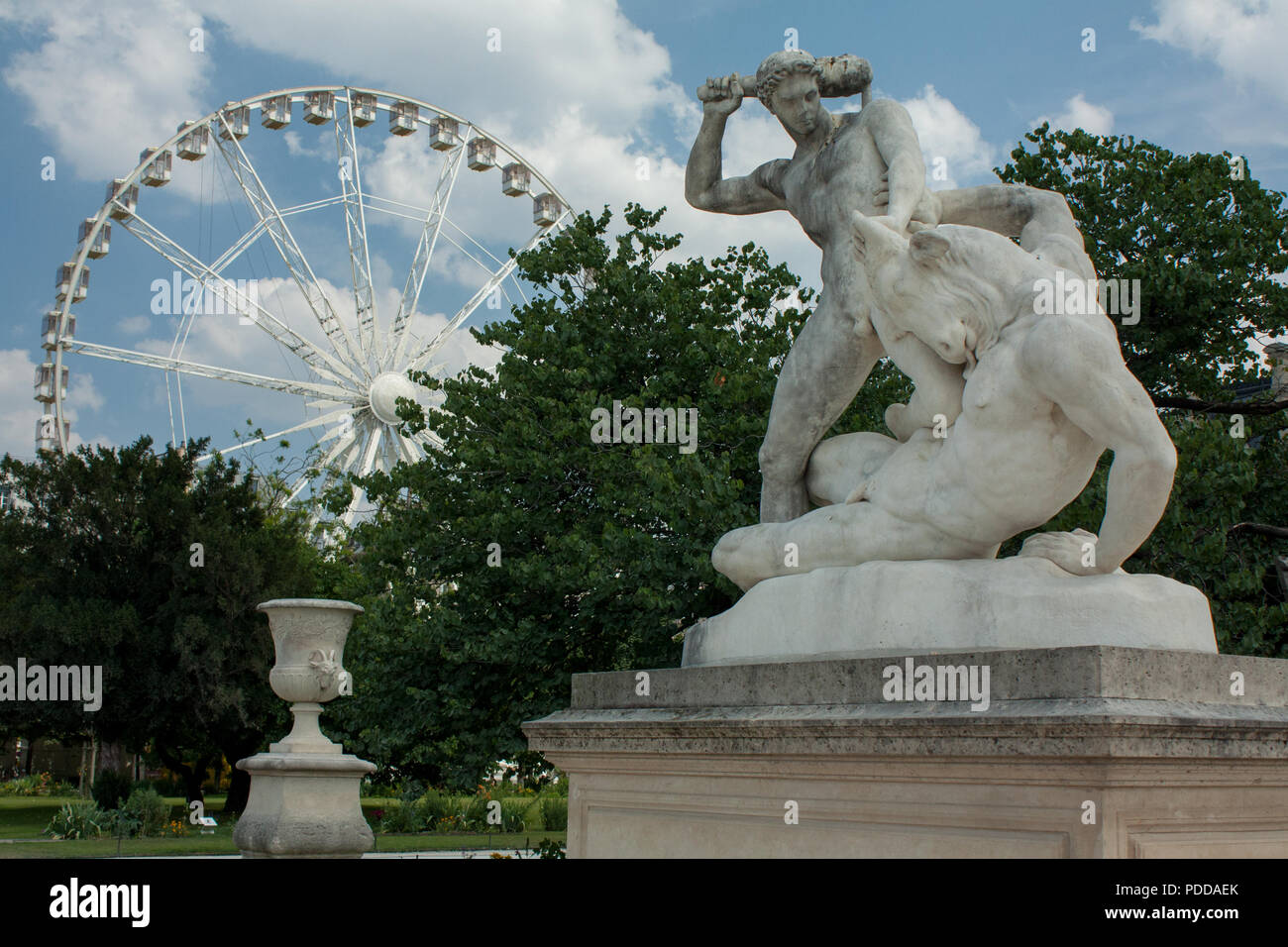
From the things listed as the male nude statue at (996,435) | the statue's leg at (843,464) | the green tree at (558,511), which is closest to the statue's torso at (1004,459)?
the male nude statue at (996,435)

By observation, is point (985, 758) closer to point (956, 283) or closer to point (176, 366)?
point (956, 283)

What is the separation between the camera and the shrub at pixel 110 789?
75.2 ft

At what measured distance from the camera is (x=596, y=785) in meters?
4.96

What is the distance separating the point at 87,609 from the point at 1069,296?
23.6m

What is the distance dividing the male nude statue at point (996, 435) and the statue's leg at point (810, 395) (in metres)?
0.48

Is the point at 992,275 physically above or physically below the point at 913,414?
above

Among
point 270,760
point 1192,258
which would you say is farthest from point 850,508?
point 1192,258

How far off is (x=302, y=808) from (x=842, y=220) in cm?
908

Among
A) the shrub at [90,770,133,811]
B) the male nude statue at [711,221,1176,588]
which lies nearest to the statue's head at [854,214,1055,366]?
the male nude statue at [711,221,1176,588]

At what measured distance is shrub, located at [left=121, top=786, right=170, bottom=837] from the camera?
2133 centimetres

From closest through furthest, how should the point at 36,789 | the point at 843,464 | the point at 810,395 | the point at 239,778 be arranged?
the point at 843,464 < the point at 810,395 < the point at 239,778 < the point at 36,789

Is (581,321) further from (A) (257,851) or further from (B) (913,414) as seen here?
(B) (913,414)

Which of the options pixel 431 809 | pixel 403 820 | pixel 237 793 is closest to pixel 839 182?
pixel 431 809

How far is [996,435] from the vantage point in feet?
13.5
